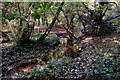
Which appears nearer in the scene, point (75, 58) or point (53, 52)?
point (75, 58)

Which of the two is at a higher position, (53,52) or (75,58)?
(75,58)

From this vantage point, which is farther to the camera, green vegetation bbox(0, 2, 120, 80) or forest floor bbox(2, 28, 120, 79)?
forest floor bbox(2, 28, 120, 79)

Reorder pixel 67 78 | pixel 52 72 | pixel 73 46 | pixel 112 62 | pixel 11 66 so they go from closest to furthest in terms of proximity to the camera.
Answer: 1. pixel 67 78
2. pixel 52 72
3. pixel 112 62
4. pixel 11 66
5. pixel 73 46

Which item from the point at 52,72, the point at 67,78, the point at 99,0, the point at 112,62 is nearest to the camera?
the point at 67,78

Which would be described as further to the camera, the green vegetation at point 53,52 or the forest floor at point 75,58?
the forest floor at point 75,58

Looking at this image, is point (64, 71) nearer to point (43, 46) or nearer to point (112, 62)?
point (112, 62)

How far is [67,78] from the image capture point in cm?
316

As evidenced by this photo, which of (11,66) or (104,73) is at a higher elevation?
(104,73)

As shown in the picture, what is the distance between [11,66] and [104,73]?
428cm

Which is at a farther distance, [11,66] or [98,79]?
[11,66]

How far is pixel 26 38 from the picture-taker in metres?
7.36

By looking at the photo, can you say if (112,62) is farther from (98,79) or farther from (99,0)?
(99,0)

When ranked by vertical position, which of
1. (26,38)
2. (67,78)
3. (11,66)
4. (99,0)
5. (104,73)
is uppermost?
(99,0)

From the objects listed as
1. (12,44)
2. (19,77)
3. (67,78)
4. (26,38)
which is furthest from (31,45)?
(67,78)
